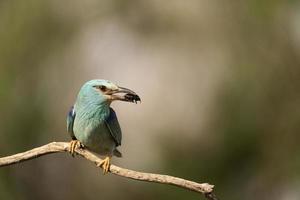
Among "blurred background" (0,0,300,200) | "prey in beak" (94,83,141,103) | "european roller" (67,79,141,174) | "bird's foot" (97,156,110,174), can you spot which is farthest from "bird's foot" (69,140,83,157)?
"blurred background" (0,0,300,200)

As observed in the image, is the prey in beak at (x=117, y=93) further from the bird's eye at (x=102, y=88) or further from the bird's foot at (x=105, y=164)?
the bird's foot at (x=105, y=164)

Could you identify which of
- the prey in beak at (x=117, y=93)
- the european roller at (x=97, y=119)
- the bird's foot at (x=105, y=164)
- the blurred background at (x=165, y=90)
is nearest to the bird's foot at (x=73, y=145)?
the european roller at (x=97, y=119)

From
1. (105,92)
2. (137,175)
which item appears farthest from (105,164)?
(137,175)

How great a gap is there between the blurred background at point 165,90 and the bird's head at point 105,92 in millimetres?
4910

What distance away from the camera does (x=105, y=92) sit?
14.0 ft

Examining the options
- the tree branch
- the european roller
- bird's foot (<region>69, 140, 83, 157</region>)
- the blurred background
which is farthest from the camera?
the blurred background

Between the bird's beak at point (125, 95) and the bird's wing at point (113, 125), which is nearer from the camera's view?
the bird's beak at point (125, 95)

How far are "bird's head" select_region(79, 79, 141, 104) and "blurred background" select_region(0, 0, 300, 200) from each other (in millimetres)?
4910

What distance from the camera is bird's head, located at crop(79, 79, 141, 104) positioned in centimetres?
416

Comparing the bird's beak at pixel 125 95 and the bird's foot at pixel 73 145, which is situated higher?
the bird's beak at pixel 125 95

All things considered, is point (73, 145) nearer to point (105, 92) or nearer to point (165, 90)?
point (105, 92)

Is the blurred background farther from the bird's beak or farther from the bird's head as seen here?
the bird's beak

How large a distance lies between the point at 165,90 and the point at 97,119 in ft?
16.8

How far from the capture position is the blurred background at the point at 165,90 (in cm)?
952
